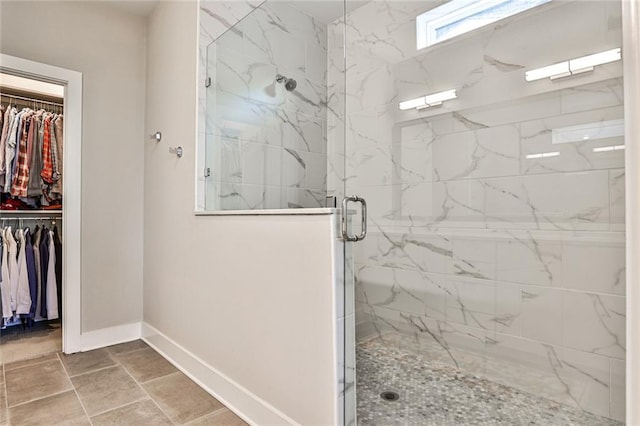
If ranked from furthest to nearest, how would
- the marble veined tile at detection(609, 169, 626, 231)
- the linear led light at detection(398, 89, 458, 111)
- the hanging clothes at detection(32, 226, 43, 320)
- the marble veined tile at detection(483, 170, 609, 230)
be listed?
the hanging clothes at detection(32, 226, 43, 320)
the linear led light at detection(398, 89, 458, 111)
the marble veined tile at detection(483, 170, 609, 230)
the marble veined tile at detection(609, 169, 626, 231)

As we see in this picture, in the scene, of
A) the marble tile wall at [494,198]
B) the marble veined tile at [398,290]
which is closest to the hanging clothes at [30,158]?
the marble tile wall at [494,198]

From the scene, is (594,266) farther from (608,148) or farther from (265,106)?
(265,106)

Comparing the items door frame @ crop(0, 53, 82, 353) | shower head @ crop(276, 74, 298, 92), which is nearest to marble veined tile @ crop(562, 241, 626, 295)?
shower head @ crop(276, 74, 298, 92)

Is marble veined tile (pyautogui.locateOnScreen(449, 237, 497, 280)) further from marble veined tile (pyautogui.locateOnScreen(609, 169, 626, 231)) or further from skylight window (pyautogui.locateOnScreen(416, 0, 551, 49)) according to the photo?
skylight window (pyautogui.locateOnScreen(416, 0, 551, 49))

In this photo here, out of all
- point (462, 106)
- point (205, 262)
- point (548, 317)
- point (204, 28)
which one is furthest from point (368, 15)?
point (548, 317)

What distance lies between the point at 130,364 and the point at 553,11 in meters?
3.09

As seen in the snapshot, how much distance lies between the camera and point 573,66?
1.70 metres

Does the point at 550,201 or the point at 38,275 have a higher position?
the point at 550,201

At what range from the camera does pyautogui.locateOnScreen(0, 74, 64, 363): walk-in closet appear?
293cm

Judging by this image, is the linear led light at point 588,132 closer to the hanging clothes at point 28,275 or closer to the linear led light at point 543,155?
the linear led light at point 543,155

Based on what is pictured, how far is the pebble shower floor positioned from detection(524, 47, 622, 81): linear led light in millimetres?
1464

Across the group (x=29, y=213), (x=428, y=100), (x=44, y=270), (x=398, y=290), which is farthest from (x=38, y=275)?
(x=428, y=100)

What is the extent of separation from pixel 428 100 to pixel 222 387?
2009mm

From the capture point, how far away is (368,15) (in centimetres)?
233
